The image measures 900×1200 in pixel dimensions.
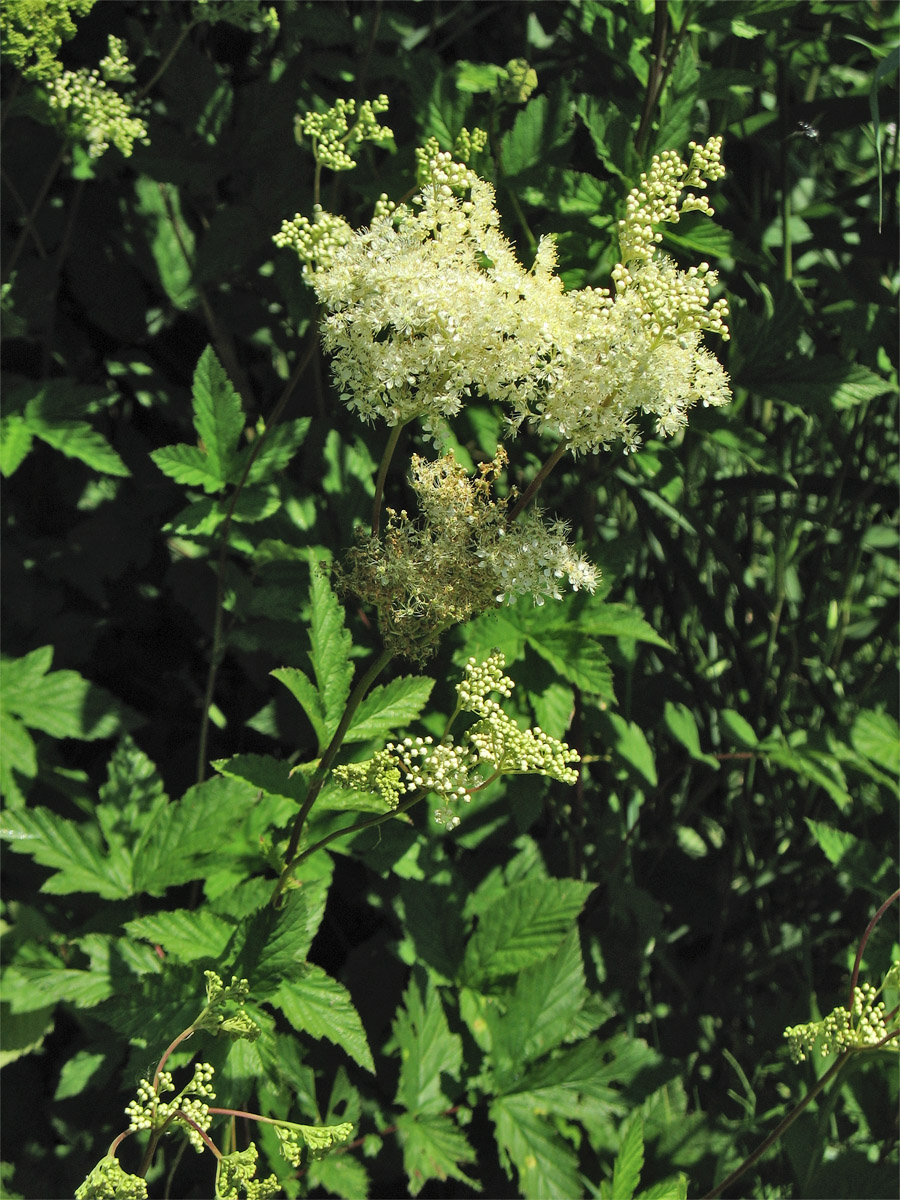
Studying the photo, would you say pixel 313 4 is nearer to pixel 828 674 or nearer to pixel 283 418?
pixel 283 418

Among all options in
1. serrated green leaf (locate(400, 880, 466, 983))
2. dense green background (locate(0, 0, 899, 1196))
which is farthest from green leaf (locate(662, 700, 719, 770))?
serrated green leaf (locate(400, 880, 466, 983))

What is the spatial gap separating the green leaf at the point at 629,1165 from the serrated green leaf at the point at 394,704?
25.0 inches

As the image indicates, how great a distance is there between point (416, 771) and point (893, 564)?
5.90 feet

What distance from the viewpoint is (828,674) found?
2.22m

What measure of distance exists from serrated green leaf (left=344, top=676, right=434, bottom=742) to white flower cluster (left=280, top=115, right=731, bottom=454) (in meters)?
0.37

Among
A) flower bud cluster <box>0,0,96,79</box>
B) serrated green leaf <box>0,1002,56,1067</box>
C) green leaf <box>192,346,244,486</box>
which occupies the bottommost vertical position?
serrated green leaf <box>0,1002,56,1067</box>

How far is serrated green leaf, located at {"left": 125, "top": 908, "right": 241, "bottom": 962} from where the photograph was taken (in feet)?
4.42

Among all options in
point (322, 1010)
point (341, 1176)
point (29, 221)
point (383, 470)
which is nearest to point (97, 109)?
point (29, 221)

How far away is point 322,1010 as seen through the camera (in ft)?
4.24

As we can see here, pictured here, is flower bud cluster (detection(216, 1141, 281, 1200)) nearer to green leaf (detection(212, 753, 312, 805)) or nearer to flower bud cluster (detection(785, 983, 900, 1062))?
green leaf (detection(212, 753, 312, 805))

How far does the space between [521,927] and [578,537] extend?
2.26ft

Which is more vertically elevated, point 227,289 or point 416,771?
point 227,289

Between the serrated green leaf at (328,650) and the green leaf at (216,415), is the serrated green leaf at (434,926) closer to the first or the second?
the serrated green leaf at (328,650)

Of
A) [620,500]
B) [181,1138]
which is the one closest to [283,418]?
[620,500]
